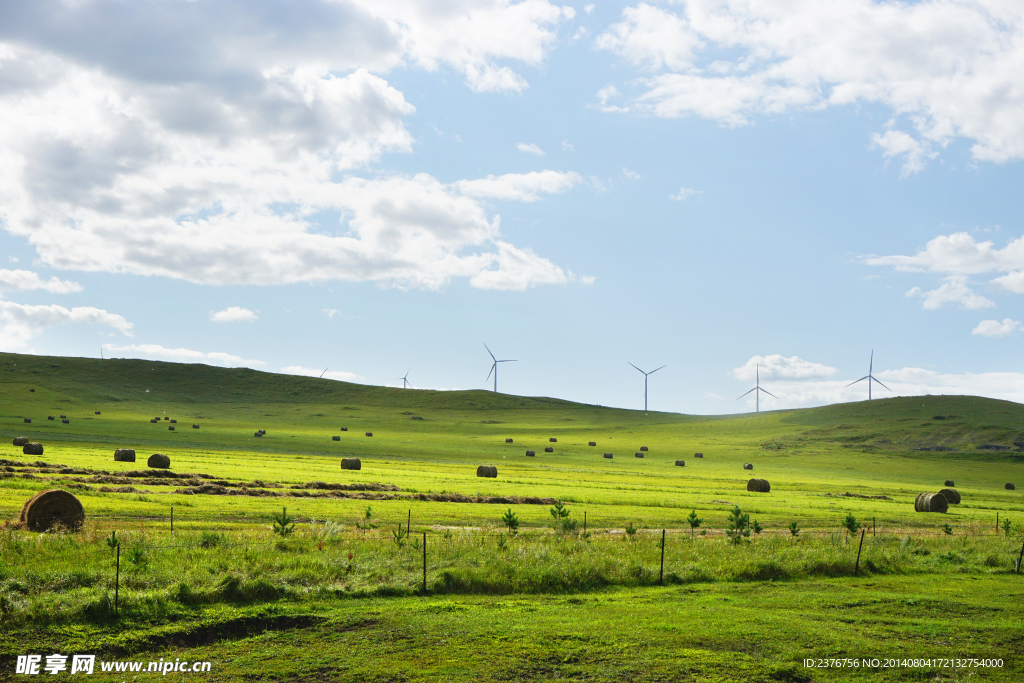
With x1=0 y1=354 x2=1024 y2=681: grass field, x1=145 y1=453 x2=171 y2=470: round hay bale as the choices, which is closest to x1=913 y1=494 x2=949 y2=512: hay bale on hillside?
x1=0 y1=354 x2=1024 y2=681: grass field

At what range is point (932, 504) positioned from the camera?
46281 mm

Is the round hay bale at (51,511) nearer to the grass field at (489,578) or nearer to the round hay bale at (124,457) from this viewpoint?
the grass field at (489,578)

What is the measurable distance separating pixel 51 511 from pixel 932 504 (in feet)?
153

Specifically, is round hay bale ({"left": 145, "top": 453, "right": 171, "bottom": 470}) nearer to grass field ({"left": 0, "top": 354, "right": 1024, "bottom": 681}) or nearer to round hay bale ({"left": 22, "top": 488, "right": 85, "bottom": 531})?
grass field ({"left": 0, "top": 354, "right": 1024, "bottom": 681})

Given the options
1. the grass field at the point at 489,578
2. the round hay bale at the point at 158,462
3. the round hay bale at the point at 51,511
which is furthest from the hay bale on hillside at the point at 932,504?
the round hay bale at the point at 158,462

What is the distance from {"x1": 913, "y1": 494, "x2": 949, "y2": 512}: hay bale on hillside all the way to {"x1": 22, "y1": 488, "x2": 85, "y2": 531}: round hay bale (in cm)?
4545

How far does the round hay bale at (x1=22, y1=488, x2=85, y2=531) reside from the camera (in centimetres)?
2398

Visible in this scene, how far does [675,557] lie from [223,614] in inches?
530

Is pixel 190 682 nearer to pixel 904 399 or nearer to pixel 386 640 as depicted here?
pixel 386 640

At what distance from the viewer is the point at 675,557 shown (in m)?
23.3

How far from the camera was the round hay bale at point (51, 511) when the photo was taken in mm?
23984

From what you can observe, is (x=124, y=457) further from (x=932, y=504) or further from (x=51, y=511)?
(x=932, y=504)

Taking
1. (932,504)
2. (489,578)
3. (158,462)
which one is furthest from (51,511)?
(932,504)

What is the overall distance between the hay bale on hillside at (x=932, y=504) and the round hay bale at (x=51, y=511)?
45.4 meters
